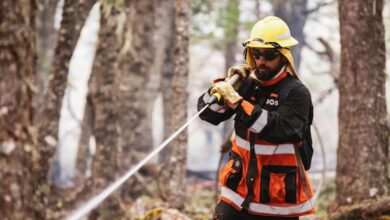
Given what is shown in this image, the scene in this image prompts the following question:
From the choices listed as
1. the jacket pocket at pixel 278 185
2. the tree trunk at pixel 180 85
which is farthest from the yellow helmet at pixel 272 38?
the tree trunk at pixel 180 85

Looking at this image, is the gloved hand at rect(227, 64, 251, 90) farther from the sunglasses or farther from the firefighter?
the sunglasses

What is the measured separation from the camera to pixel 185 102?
383 inches

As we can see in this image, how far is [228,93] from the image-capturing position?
164 inches

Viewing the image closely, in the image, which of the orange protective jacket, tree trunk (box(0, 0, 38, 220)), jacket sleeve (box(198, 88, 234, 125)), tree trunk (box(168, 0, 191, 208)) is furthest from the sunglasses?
tree trunk (box(168, 0, 191, 208))

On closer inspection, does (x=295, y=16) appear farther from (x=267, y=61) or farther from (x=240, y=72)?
(x=267, y=61)

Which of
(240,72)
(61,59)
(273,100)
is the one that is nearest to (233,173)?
(273,100)

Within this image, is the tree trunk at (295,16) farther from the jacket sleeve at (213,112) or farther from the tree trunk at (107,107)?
the jacket sleeve at (213,112)

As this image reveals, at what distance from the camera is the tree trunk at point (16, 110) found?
132 inches

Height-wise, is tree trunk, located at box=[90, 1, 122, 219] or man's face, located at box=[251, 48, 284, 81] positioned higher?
man's face, located at box=[251, 48, 284, 81]

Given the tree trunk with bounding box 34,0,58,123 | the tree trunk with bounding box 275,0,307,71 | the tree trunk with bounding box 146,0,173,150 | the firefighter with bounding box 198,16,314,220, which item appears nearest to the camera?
the firefighter with bounding box 198,16,314,220

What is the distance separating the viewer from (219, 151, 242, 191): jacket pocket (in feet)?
14.7

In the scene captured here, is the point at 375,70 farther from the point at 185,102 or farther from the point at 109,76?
the point at 109,76

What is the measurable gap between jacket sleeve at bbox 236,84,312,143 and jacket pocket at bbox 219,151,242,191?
43 cm

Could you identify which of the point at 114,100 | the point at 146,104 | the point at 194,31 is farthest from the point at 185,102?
the point at 194,31
